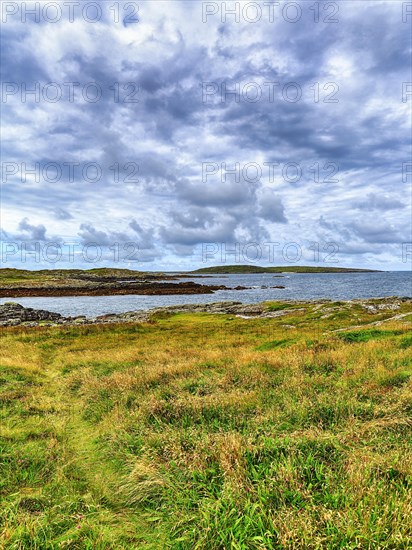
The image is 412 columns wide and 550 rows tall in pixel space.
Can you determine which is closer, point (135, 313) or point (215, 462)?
point (215, 462)

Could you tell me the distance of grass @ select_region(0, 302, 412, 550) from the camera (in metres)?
4.31

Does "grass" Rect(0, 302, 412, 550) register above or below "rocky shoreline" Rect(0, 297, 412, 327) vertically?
above

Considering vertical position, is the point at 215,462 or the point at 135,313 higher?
the point at 215,462

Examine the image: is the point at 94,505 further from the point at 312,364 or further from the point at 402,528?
the point at 312,364

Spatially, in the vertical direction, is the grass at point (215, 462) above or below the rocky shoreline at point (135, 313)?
above

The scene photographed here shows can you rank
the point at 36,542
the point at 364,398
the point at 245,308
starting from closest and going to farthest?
the point at 36,542, the point at 364,398, the point at 245,308

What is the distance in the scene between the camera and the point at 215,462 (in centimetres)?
572

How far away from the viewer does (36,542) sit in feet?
14.3

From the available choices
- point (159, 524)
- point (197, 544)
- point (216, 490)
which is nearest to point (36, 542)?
point (159, 524)

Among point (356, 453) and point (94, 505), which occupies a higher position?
point (356, 453)

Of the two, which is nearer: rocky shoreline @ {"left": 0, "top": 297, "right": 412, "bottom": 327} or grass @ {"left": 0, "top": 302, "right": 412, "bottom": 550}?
grass @ {"left": 0, "top": 302, "right": 412, "bottom": 550}

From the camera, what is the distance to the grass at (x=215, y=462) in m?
4.31

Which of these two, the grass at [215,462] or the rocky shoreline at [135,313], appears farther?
the rocky shoreline at [135,313]

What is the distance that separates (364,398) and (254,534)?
5.50 meters
